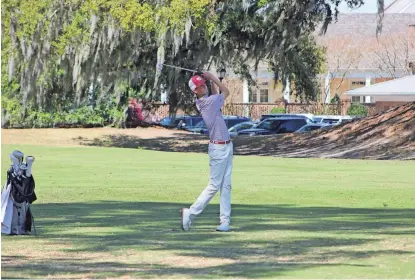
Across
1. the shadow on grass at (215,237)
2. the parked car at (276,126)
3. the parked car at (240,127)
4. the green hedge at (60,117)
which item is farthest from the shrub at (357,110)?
the shadow on grass at (215,237)

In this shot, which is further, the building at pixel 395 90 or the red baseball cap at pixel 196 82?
the building at pixel 395 90

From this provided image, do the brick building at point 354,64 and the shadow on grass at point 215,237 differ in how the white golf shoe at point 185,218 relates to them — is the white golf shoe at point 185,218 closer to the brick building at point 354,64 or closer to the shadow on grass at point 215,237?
the shadow on grass at point 215,237

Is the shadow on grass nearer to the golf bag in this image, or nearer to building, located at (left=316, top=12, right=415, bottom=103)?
the golf bag

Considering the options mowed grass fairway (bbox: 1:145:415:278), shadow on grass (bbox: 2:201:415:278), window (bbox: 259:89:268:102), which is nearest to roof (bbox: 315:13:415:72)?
window (bbox: 259:89:268:102)

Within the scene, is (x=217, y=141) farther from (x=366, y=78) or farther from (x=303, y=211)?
(x=366, y=78)

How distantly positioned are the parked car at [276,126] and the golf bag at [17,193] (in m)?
40.7

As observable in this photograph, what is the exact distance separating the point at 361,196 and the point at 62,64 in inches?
918

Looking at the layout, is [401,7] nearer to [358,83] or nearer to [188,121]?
[358,83]

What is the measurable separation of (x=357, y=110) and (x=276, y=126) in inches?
580

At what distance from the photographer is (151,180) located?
27453 millimetres

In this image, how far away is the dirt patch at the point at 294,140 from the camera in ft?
138

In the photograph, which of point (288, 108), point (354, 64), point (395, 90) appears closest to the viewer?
point (395, 90)

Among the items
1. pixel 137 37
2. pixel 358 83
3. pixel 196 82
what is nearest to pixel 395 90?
pixel 137 37

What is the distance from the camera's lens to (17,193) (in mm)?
13523
